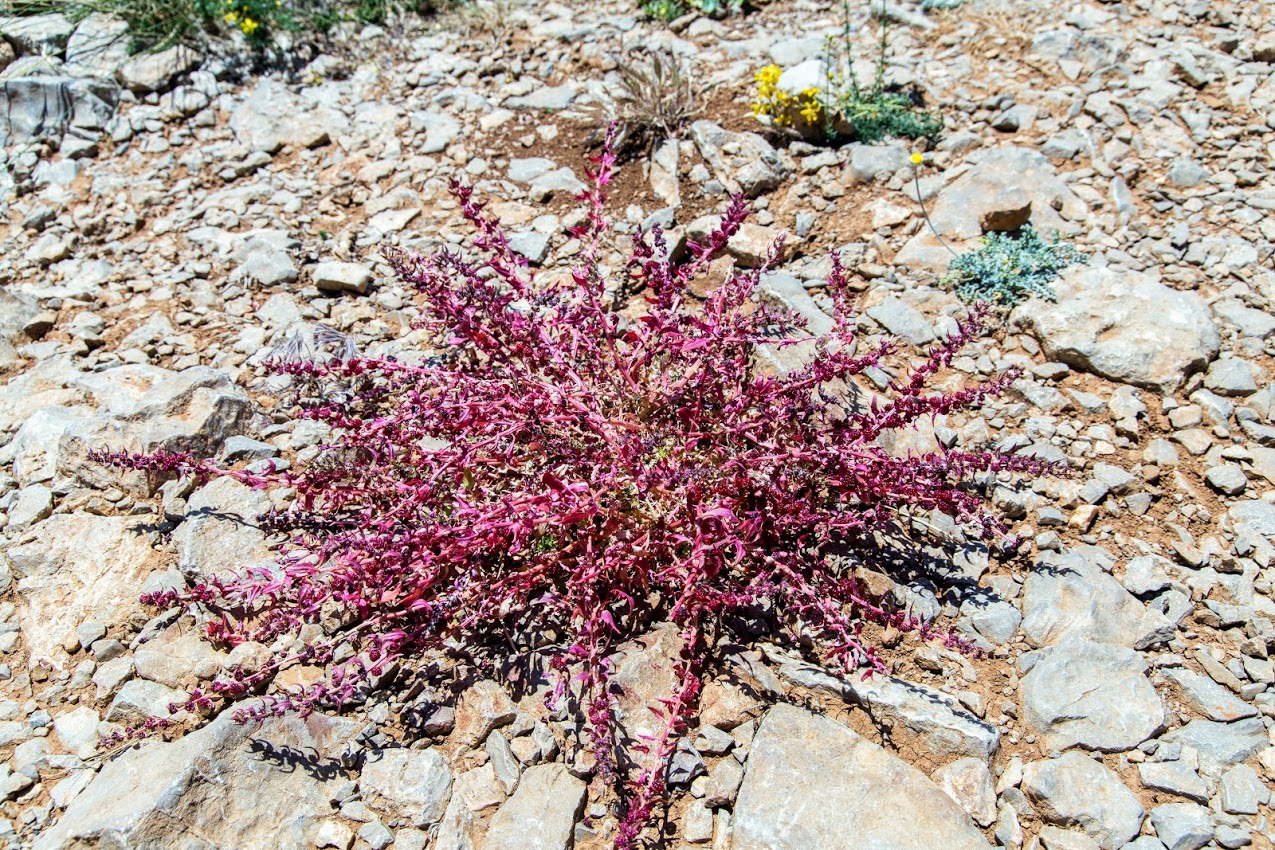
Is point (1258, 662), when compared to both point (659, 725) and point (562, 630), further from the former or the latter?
Answer: point (562, 630)

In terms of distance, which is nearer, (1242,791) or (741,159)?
(1242,791)

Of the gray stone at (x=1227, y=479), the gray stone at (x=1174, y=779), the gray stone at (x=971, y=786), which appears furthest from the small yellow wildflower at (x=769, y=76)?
the gray stone at (x=1174, y=779)

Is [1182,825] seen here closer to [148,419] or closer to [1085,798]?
[1085,798]

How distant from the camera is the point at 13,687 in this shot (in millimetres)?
3318

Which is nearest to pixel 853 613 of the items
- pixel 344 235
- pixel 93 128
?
pixel 344 235

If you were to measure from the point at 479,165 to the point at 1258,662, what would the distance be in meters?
4.68

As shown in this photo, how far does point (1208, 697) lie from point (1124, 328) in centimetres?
178

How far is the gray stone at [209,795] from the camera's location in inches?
110

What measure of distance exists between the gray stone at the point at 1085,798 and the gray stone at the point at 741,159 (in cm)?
337

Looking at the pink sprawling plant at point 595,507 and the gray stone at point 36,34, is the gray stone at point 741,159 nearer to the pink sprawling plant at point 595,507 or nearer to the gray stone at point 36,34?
the pink sprawling plant at point 595,507

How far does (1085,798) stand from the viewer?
9.56 feet

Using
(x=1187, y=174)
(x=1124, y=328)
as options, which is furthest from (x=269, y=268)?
(x=1187, y=174)

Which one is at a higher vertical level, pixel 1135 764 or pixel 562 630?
pixel 562 630

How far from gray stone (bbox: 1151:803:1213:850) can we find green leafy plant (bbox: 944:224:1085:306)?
239 centimetres
